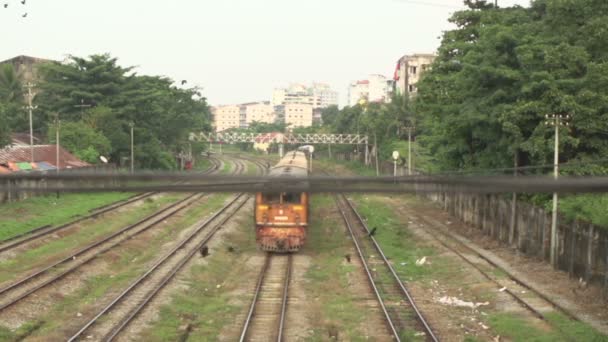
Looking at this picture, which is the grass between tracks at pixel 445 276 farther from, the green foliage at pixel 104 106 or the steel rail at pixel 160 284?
the green foliage at pixel 104 106

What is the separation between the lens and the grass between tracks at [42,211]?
28516 mm

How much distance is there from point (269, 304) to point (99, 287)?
5.75m

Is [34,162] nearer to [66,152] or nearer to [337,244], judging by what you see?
[66,152]

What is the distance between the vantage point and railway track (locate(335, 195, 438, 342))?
1452cm

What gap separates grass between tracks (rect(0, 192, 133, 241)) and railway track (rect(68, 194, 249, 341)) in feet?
25.4

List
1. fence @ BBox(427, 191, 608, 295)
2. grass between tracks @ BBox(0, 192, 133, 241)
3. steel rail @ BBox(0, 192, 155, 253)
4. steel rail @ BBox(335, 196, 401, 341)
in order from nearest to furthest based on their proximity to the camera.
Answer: steel rail @ BBox(335, 196, 401, 341) → fence @ BBox(427, 191, 608, 295) → steel rail @ BBox(0, 192, 155, 253) → grass between tracks @ BBox(0, 192, 133, 241)

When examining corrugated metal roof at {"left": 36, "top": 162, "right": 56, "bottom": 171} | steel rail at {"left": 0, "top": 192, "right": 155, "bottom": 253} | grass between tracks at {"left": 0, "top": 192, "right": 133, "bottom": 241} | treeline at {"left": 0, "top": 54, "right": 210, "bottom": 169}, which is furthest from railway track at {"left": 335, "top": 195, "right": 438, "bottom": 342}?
treeline at {"left": 0, "top": 54, "right": 210, "bottom": 169}

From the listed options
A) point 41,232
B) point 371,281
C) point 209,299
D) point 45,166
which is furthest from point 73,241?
point 45,166

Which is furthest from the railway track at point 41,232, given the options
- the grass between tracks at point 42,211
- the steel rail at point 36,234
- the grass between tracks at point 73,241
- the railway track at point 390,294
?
the railway track at point 390,294

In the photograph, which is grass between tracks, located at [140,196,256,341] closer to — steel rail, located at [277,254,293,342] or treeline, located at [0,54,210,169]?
steel rail, located at [277,254,293,342]

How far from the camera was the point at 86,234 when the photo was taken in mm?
28672

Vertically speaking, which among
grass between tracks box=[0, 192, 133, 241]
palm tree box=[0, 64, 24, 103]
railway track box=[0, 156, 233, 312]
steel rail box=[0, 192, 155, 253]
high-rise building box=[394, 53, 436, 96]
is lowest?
railway track box=[0, 156, 233, 312]

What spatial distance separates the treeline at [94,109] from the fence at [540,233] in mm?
35023

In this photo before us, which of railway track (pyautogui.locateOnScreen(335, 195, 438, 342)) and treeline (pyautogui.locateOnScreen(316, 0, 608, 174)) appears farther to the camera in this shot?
treeline (pyautogui.locateOnScreen(316, 0, 608, 174))
